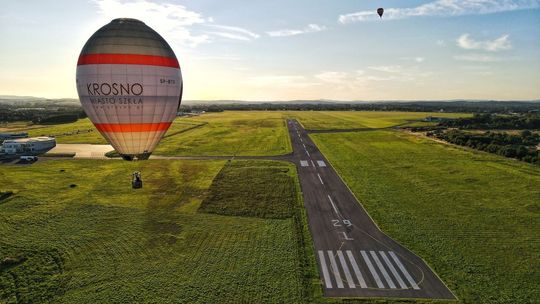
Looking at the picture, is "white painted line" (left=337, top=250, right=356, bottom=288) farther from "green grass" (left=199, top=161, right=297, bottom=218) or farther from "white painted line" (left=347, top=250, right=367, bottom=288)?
"green grass" (left=199, top=161, right=297, bottom=218)

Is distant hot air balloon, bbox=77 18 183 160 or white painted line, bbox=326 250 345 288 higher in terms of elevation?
distant hot air balloon, bbox=77 18 183 160

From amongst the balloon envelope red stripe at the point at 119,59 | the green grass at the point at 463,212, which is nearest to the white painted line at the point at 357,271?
the green grass at the point at 463,212

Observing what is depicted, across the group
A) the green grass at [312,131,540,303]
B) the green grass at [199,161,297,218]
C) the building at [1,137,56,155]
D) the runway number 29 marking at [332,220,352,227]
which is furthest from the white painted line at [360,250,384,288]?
the building at [1,137,56,155]

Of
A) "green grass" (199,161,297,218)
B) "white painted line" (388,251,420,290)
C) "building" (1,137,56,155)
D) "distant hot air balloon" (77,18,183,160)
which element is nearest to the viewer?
"white painted line" (388,251,420,290)

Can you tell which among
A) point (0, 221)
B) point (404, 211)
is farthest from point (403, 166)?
point (0, 221)

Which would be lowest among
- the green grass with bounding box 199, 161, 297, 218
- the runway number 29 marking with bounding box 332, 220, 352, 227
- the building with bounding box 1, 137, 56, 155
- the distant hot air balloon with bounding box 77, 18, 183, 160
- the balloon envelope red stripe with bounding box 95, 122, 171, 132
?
the runway number 29 marking with bounding box 332, 220, 352, 227

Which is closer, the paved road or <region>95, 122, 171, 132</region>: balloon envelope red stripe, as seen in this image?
the paved road

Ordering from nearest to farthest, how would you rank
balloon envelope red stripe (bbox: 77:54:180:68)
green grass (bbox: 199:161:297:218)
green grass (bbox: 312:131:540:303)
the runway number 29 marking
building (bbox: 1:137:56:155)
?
1. green grass (bbox: 312:131:540:303)
2. balloon envelope red stripe (bbox: 77:54:180:68)
3. the runway number 29 marking
4. green grass (bbox: 199:161:297:218)
5. building (bbox: 1:137:56:155)
